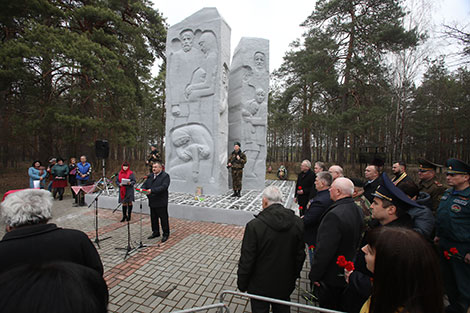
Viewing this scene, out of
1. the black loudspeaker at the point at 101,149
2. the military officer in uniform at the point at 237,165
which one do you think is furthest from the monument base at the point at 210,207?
the black loudspeaker at the point at 101,149

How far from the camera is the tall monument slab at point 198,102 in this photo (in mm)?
8117

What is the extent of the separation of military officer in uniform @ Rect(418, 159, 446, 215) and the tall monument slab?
18.9 feet

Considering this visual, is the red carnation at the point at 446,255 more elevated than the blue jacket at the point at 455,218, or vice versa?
the blue jacket at the point at 455,218

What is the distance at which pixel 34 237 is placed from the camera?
150cm

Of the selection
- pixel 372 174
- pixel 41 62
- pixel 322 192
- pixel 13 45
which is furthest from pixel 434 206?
pixel 41 62

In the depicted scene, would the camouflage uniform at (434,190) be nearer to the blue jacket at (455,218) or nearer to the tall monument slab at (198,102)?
the blue jacket at (455,218)

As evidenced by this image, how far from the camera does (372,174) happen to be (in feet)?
13.3

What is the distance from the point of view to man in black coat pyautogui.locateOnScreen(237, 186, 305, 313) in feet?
6.56

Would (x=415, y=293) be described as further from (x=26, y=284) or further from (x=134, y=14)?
(x=134, y=14)

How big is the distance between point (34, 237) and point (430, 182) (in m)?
5.46

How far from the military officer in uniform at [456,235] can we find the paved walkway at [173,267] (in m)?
1.80

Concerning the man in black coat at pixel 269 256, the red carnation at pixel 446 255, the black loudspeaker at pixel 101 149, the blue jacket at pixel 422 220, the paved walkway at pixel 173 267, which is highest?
the black loudspeaker at pixel 101 149

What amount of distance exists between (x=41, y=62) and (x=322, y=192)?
551 inches

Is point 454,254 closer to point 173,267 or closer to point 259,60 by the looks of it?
point 173,267
